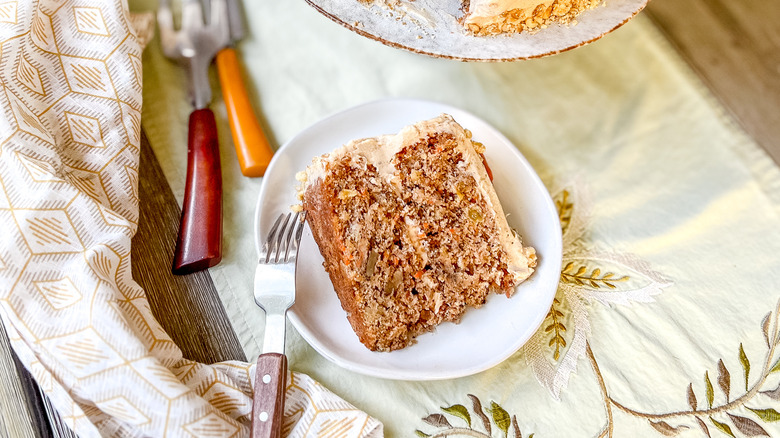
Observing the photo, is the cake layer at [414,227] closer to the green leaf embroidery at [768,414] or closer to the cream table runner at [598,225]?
the cream table runner at [598,225]

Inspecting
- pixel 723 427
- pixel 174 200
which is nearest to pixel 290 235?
pixel 174 200

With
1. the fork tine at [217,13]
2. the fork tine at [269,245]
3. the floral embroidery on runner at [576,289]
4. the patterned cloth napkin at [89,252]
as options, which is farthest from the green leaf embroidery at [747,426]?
the fork tine at [217,13]

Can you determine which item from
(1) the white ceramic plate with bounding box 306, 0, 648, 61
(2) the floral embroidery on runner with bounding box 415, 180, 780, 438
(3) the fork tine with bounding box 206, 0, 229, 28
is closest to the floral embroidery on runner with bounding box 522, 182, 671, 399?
(2) the floral embroidery on runner with bounding box 415, 180, 780, 438

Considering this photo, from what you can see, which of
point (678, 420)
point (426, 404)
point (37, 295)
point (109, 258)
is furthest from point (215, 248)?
point (678, 420)

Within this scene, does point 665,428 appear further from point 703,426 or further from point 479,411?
point 479,411

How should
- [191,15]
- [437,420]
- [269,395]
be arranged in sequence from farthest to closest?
[191,15] → [437,420] → [269,395]

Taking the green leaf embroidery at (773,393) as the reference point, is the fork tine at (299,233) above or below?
above
